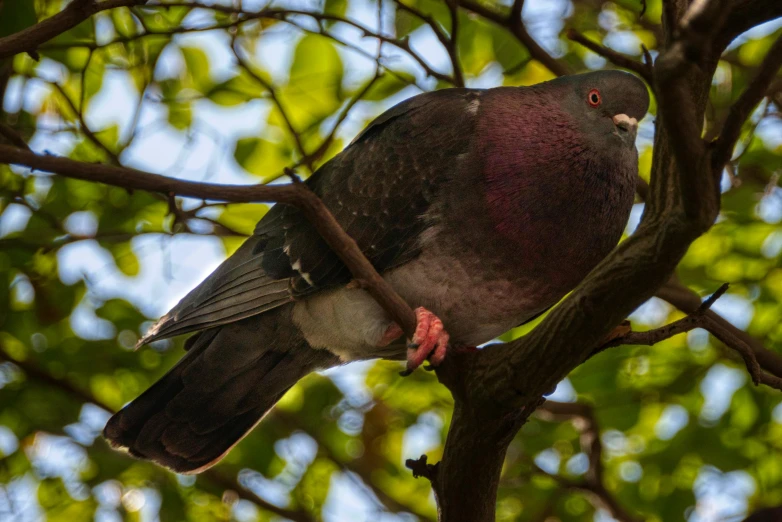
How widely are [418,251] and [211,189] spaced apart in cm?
138

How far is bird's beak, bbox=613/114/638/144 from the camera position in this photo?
146 inches

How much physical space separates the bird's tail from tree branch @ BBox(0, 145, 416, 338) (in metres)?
1.28

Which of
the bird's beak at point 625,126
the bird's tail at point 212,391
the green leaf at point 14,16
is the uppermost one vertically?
the green leaf at point 14,16

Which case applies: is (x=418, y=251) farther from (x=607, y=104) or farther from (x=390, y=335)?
(x=607, y=104)

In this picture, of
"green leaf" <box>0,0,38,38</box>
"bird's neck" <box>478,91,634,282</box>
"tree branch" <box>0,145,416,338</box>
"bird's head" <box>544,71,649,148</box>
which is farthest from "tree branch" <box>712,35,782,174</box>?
"green leaf" <box>0,0,38,38</box>

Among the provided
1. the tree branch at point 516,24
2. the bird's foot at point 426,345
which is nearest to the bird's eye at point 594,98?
the tree branch at point 516,24

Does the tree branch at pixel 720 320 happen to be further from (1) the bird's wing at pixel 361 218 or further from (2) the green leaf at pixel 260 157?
(2) the green leaf at pixel 260 157

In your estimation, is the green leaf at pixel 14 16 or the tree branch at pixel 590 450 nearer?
the green leaf at pixel 14 16

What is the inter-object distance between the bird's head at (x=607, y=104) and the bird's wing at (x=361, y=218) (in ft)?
1.46

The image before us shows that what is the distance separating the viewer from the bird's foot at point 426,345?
126 inches

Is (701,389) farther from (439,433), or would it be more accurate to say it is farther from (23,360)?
(23,360)

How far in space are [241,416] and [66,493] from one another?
61.8 inches

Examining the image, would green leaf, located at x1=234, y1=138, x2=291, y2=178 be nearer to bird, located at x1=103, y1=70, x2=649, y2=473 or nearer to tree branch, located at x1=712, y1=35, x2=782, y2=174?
bird, located at x1=103, y1=70, x2=649, y2=473

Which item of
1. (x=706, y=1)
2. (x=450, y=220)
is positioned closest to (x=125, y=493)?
(x=450, y=220)
